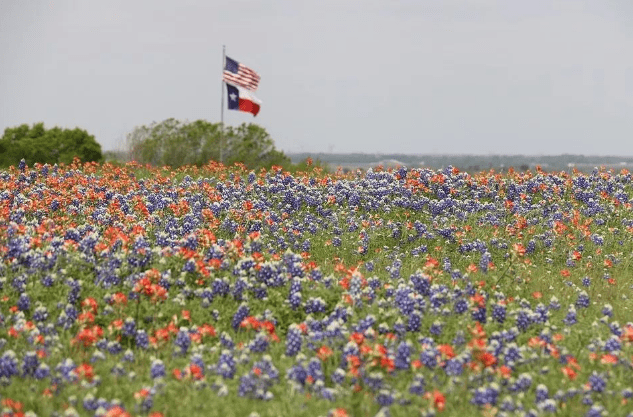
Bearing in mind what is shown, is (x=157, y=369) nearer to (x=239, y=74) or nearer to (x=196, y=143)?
(x=239, y=74)

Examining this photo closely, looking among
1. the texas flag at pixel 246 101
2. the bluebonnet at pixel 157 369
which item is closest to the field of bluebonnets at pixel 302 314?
the bluebonnet at pixel 157 369

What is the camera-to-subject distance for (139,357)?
26.1ft

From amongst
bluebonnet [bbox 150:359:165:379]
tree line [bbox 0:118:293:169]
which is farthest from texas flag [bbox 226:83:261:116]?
bluebonnet [bbox 150:359:165:379]

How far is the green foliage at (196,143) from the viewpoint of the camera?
44469mm

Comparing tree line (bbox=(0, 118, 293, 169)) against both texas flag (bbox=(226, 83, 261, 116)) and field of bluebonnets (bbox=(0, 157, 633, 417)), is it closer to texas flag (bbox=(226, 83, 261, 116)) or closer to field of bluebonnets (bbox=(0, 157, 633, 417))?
texas flag (bbox=(226, 83, 261, 116))

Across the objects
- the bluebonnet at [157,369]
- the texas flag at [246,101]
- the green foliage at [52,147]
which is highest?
the texas flag at [246,101]

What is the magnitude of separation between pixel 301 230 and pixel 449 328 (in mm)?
5430

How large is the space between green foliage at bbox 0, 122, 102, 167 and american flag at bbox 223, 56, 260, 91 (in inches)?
494

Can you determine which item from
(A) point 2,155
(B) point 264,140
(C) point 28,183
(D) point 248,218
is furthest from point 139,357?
(B) point 264,140

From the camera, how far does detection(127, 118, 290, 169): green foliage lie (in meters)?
44.5

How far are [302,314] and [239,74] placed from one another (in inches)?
880

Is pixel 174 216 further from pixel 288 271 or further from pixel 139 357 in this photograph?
pixel 139 357

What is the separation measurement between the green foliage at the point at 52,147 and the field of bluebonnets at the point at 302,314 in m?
26.1

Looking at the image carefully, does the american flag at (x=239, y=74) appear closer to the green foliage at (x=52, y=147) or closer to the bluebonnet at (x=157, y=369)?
the green foliage at (x=52, y=147)
